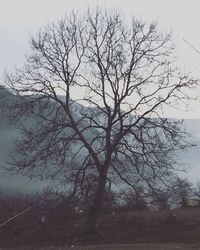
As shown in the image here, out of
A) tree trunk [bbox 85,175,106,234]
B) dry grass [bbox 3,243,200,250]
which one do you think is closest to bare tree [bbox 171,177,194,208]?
tree trunk [bbox 85,175,106,234]

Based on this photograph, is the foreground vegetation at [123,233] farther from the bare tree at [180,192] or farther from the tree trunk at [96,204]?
the bare tree at [180,192]

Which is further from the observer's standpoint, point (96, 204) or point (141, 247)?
point (96, 204)

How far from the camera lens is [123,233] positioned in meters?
22.8

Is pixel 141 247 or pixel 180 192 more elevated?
pixel 180 192

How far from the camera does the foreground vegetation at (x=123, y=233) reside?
20062 millimetres

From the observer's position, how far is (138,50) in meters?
24.4

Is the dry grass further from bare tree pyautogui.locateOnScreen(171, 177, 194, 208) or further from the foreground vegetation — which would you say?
bare tree pyautogui.locateOnScreen(171, 177, 194, 208)

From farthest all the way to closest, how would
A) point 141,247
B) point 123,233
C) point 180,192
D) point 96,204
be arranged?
1. point 180,192
2. point 96,204
3. point 123,233
4. point 141,247

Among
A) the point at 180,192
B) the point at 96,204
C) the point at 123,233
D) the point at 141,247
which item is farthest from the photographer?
the point at 180,192

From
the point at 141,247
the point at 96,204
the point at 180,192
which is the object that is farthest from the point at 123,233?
the point at 141,247

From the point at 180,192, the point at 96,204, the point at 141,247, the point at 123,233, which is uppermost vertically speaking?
the point at 180,192

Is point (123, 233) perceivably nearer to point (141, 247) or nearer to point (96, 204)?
point (96, 204)

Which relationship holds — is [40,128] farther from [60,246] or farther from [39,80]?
[60,246]

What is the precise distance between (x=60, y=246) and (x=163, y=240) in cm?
429
